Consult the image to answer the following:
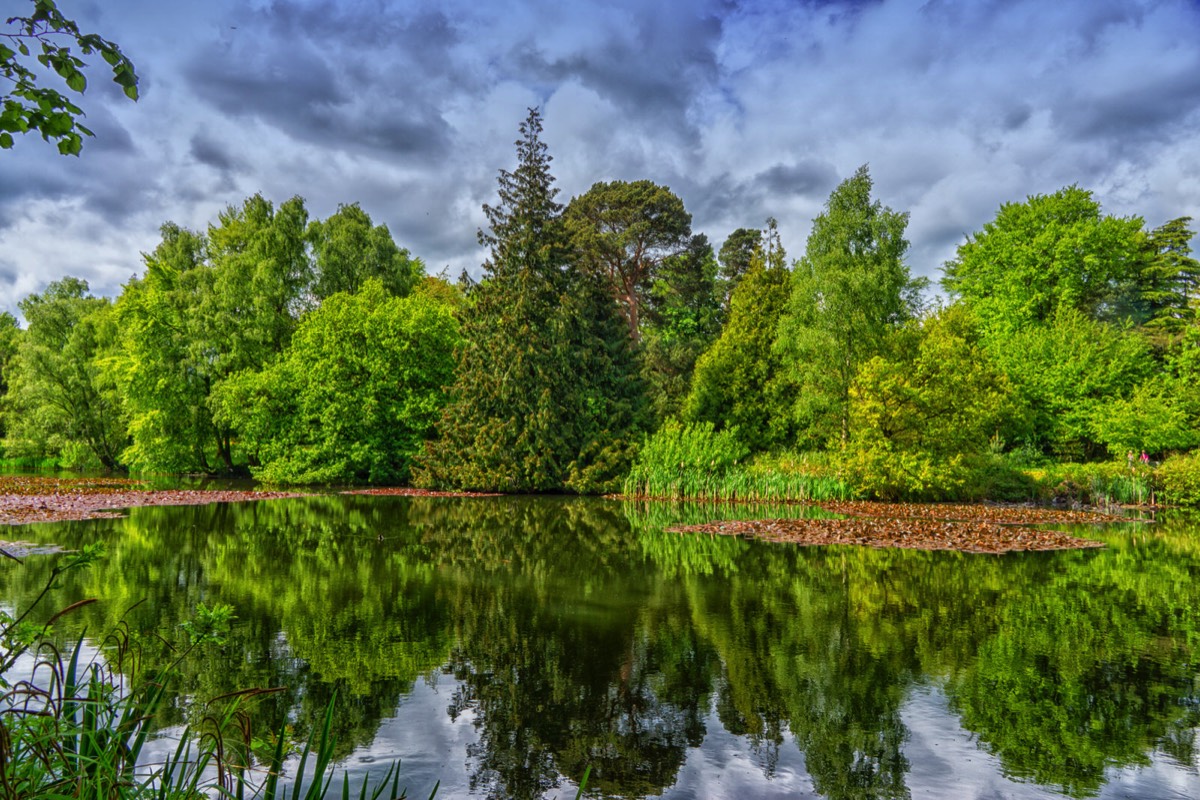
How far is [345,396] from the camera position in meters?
31.5

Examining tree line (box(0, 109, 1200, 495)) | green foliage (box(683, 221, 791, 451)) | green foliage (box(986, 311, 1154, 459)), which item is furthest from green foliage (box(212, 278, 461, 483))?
green foliage (box(986, 311, 1154, 459))

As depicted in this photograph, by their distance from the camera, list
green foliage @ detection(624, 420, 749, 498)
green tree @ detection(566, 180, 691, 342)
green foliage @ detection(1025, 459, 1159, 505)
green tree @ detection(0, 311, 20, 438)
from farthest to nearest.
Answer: green tree @ detection(0, 311, 20, 438) < green tree @ detection(566, 180, 691, 342) < green foliage @ detection(624, 420, 749, 498) < green foliage @ detection(1025, 459, 1159, 505)

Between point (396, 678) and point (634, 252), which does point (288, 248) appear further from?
point (396, 678)

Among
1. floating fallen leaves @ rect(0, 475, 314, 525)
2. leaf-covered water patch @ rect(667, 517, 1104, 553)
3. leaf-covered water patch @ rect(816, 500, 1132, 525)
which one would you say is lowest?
floating fallen leaves @ rect(0, 475, 314, 525)

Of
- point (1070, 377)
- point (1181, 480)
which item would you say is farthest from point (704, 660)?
point (1070, 377)

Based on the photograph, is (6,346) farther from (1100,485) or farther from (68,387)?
(1100,485)

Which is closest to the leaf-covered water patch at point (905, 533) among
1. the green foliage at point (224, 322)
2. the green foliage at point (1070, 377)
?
the green foliage at point (1070, 377)

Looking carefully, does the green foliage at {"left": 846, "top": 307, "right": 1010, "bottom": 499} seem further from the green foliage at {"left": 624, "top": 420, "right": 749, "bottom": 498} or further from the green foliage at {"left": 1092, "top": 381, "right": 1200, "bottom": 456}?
the green foliage at {"left": 1092, "top": 381, "right": 1200, "bottom": 456}

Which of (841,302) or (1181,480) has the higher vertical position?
(841,302)

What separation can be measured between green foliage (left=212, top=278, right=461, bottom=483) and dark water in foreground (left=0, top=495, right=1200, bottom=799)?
18007mm

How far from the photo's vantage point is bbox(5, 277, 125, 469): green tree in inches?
1475

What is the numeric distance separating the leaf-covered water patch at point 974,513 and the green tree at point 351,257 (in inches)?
984

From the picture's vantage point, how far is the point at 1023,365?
102 ft

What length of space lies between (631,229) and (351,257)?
1522cm
